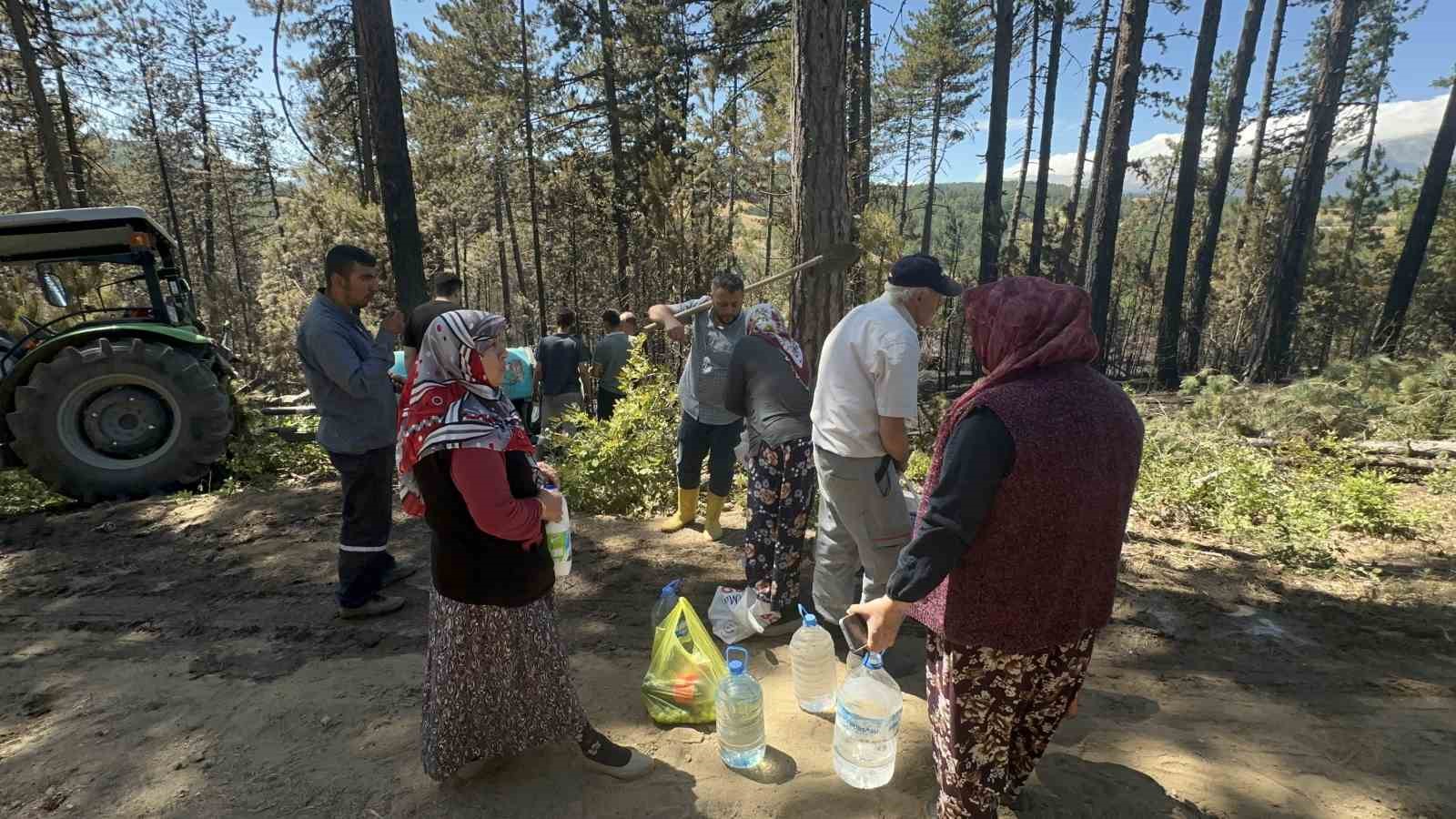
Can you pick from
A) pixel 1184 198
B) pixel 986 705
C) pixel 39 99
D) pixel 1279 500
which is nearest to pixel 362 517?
pixel 986 705

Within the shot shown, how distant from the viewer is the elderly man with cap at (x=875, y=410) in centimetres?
267

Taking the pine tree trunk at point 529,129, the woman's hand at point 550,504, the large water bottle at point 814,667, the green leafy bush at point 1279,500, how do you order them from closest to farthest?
the woman's hand at point 550,504 → the large water bottle at point 814,667 → the green leafy bush at point 1279,500 → the pine tree trunk at point 529,129

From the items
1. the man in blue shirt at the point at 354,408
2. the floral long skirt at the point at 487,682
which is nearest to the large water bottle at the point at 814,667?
the floral long skirt at the point at 487,682

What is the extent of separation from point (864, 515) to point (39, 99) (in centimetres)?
1394

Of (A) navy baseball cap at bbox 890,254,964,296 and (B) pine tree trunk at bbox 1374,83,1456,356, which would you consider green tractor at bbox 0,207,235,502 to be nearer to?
(A) navy baseball cap at bbox 890,254,964,296

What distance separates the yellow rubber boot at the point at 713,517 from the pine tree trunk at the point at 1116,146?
312 inches

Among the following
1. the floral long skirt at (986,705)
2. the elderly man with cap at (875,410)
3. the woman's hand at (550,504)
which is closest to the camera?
the floral long skirt at (986,705)

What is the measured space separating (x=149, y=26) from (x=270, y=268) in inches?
308

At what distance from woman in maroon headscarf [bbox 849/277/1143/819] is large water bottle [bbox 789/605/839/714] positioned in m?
1.03

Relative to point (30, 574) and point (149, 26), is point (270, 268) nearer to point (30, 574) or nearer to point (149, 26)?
point (149, 26)

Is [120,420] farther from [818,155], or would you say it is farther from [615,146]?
[615,146]

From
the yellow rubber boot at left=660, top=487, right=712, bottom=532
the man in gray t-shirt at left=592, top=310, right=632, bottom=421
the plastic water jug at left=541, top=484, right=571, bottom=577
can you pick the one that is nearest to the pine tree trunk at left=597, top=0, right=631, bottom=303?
the man in gray t-shirt at left=592, top=310, right=632, bottom=421

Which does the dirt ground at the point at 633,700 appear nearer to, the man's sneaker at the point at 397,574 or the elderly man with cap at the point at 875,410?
the man's sneaker at the point at 397,574

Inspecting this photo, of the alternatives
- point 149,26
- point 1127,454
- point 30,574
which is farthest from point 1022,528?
point 149,26
